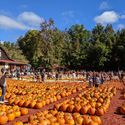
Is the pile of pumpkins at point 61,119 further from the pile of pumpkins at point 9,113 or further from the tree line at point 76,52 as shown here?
the tree line at point 76,52

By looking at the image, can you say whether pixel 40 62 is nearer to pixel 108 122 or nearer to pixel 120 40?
pixel 120 40

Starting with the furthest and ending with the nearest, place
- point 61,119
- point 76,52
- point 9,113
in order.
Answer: point 76,52 < point 9,113 < point 61,119

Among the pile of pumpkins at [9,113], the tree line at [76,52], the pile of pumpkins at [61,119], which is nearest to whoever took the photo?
the pile of pumpkins at [61,119]

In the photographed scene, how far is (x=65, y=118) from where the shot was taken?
10406 mm

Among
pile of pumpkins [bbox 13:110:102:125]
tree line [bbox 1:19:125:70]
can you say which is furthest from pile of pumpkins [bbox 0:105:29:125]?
tree line [bbox 1:19:125:70]

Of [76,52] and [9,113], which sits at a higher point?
[76,52]

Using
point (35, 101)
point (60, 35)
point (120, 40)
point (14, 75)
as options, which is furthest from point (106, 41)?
point (35, 101)

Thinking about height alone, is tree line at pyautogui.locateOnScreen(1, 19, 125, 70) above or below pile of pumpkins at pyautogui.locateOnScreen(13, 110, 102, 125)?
above

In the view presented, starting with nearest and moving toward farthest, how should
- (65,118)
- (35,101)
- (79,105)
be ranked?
(65,118)
(79,105)
(35,101)

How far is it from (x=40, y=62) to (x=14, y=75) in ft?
69.9

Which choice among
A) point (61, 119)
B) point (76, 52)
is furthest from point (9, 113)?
point (76, 52)

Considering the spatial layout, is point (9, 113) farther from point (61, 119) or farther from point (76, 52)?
point (76, 52)

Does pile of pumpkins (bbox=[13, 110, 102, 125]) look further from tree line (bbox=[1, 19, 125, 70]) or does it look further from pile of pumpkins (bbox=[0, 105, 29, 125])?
tree line (bbox=[1, 19, 125, 70])

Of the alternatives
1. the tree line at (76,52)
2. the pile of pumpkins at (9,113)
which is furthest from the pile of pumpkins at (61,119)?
the tree line at (76,52)
